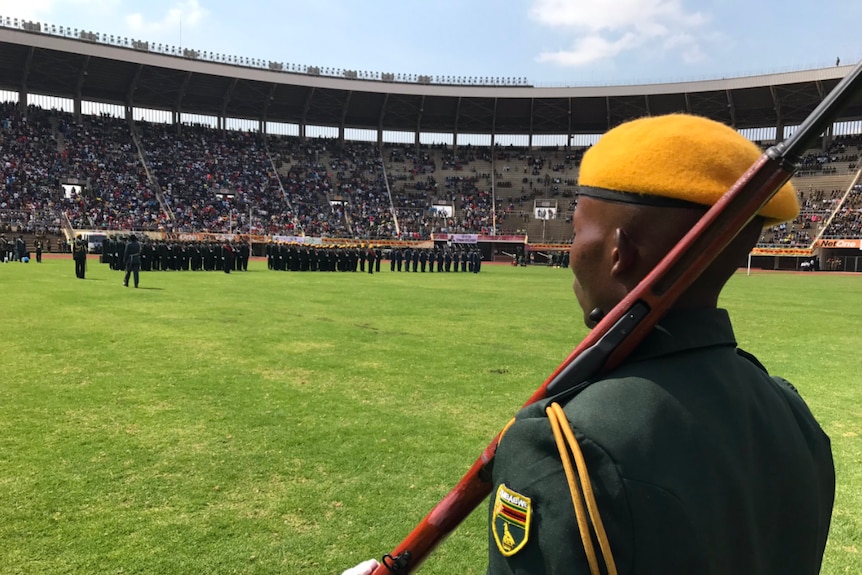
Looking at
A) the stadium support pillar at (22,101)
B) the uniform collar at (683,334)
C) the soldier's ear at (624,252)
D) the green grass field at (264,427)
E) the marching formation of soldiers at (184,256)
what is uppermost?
the stadium support pillar at (22,101)

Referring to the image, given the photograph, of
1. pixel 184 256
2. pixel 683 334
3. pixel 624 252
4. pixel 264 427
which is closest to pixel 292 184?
pixel 184 256

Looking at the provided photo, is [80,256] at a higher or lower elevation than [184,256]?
higher

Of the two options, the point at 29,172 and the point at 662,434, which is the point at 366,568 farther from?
the point at 29,172

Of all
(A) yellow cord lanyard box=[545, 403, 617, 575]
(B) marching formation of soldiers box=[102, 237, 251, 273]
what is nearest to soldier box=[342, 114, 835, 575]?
(A) yellow cord lanyard box=[545, 403, 617, 575]

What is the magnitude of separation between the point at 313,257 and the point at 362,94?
32.1 metres

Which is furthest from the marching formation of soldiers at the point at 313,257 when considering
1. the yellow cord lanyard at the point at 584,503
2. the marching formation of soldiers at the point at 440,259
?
the yellow cord lanyard at the point at 584,503

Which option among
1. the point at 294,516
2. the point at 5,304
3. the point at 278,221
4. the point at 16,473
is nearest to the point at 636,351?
the point at 294,516

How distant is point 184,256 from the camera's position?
26406mm

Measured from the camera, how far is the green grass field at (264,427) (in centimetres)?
328

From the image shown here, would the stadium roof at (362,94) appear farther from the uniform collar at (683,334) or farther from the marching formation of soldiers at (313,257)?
the uniform collar at (683,334)

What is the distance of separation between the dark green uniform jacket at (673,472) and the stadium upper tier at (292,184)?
47.5 metres

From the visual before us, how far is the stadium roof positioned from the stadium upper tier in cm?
262

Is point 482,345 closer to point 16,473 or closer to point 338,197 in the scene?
point 16,473

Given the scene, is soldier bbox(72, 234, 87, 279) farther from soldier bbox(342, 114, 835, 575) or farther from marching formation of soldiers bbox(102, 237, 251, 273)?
soldier bbox(342, 114, 835, 575)
